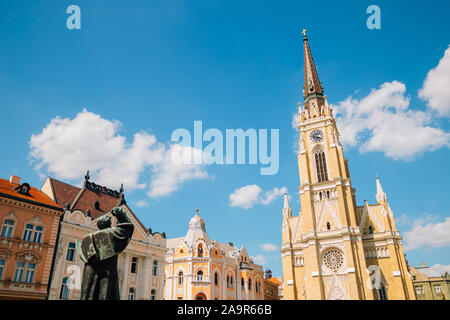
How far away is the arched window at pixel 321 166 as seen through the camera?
54.3 m

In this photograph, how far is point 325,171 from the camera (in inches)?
2146

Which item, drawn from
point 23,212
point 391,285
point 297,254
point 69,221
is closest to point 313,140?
point 297,254

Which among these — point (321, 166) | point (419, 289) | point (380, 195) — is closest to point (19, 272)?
point (321, 166)

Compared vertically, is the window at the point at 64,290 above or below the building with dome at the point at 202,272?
below

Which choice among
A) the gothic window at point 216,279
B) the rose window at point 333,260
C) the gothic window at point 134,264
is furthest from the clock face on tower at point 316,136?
the gothic window at point 134,264

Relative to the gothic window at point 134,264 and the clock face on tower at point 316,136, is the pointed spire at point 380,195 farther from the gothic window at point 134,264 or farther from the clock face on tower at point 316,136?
the gothic window at point 134,264

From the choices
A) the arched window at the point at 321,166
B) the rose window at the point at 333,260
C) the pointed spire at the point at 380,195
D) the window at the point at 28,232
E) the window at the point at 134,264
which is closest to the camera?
the window at the point at 28,232

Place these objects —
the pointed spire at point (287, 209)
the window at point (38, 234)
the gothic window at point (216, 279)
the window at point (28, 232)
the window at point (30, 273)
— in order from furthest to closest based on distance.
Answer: the pointed spire at point (287, 209) < the gothic window at point (216, 279) < the window at point (38, 234) < the window at point (28, 232) < the window at point (30, 273)

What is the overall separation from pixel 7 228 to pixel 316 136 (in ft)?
155

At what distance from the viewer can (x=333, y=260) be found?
156 ft

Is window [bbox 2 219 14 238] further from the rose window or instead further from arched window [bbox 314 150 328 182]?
arched window [bbox 314 150 328 182]
